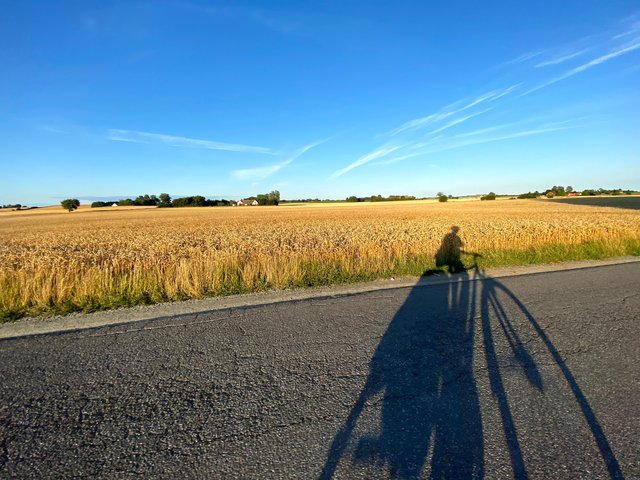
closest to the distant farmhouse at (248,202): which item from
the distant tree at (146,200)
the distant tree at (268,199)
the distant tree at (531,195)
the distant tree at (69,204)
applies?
the distant tree at (268,199)

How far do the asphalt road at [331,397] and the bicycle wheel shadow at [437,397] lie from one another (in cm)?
1

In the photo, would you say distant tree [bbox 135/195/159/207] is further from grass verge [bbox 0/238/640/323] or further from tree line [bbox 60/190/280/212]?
grass verge [bbox 0/238/640/323]

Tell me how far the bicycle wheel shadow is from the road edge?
1.74 m

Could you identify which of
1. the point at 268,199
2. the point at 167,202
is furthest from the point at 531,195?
the point at 167,202

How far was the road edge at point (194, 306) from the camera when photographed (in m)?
4.57

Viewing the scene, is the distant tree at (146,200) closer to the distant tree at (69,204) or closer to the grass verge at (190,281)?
the distant tree at (69,204)

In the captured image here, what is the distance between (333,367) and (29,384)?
9.82 feet

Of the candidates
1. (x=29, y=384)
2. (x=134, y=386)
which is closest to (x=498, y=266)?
(x=134, y=386)

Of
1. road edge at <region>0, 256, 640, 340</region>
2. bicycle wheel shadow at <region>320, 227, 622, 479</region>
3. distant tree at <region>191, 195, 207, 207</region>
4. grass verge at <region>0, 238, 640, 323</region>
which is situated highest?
distant tree at <region>191, 195, 207, 207</region>

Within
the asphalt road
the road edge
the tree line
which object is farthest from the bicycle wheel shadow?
the tree line

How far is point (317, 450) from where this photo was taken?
2199mm

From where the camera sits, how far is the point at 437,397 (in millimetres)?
2773

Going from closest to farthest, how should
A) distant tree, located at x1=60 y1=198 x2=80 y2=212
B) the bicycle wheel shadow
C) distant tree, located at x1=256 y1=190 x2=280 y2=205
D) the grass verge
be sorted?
1. the bicycle wheel shadow
2. the grass verge
3. distant tree, located at x1=60 y1=198 x2=80 y2=212
4. distant tree, located at x1=256 y1=190 x2=280 y2=205

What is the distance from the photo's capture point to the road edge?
15.0ft
